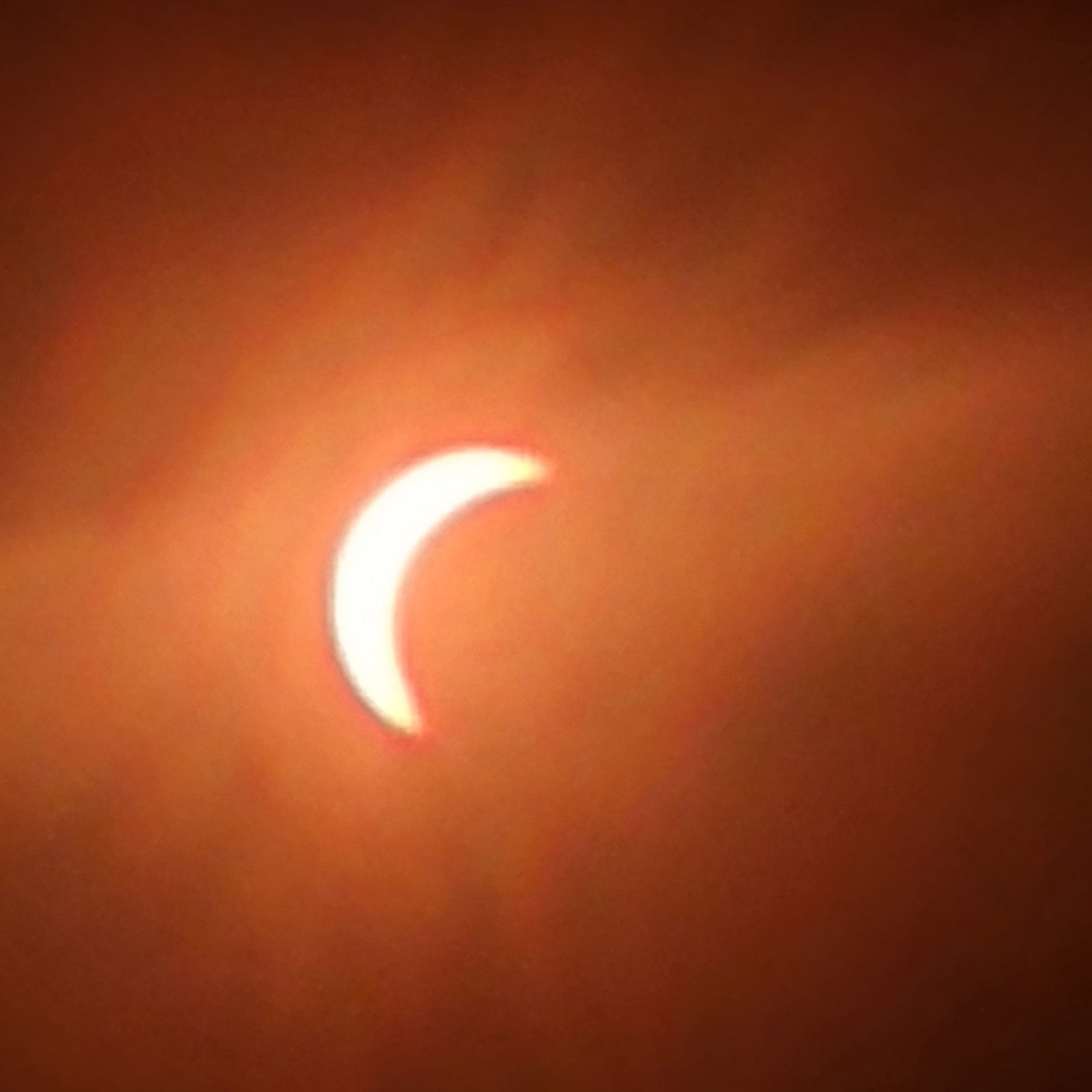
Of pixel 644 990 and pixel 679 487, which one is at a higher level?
pixel 679 487

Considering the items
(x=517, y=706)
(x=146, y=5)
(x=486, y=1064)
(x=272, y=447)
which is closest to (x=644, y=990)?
(x=486, y=1064)

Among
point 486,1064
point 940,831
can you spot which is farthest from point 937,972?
point 486,1064

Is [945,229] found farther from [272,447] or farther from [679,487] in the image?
[272,447]

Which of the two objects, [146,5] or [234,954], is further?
[234,954]

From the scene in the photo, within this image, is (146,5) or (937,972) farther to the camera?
(937,972)

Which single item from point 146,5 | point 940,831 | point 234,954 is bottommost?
point 940,831

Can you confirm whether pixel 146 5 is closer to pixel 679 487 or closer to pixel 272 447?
pixel 272 447
